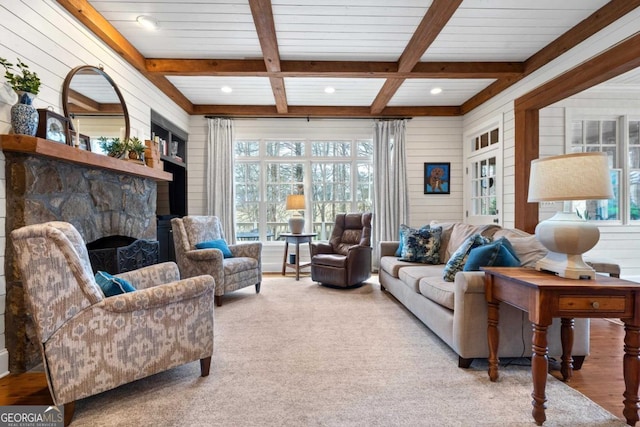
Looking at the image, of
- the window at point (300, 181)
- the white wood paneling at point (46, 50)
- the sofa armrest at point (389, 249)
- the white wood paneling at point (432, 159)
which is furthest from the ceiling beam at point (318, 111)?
the sofa armrest at point (389, 249)

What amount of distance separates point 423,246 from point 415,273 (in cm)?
63

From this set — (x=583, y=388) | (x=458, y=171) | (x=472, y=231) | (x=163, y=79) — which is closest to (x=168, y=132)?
(x=163, y=79)

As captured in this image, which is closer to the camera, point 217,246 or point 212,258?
point 212,258

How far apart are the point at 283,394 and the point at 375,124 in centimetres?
454

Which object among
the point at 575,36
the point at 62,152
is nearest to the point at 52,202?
the point at 62,152

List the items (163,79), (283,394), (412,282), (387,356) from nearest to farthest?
1. (283,394)
2. (387,356)
3. (412,282)
4. (163,79)

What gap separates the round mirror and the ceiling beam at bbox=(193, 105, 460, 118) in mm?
2059

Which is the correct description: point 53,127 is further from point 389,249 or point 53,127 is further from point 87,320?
point 389,249

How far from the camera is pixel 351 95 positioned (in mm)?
4793

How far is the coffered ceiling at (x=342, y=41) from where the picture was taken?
2.71 meters

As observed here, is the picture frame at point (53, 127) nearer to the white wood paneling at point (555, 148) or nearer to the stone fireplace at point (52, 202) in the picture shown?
the stone fireplace at point (52, 202)

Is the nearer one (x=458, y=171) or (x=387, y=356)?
(x=387, y=356)

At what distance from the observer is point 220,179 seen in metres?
5.25

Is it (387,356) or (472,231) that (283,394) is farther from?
(472,231)
